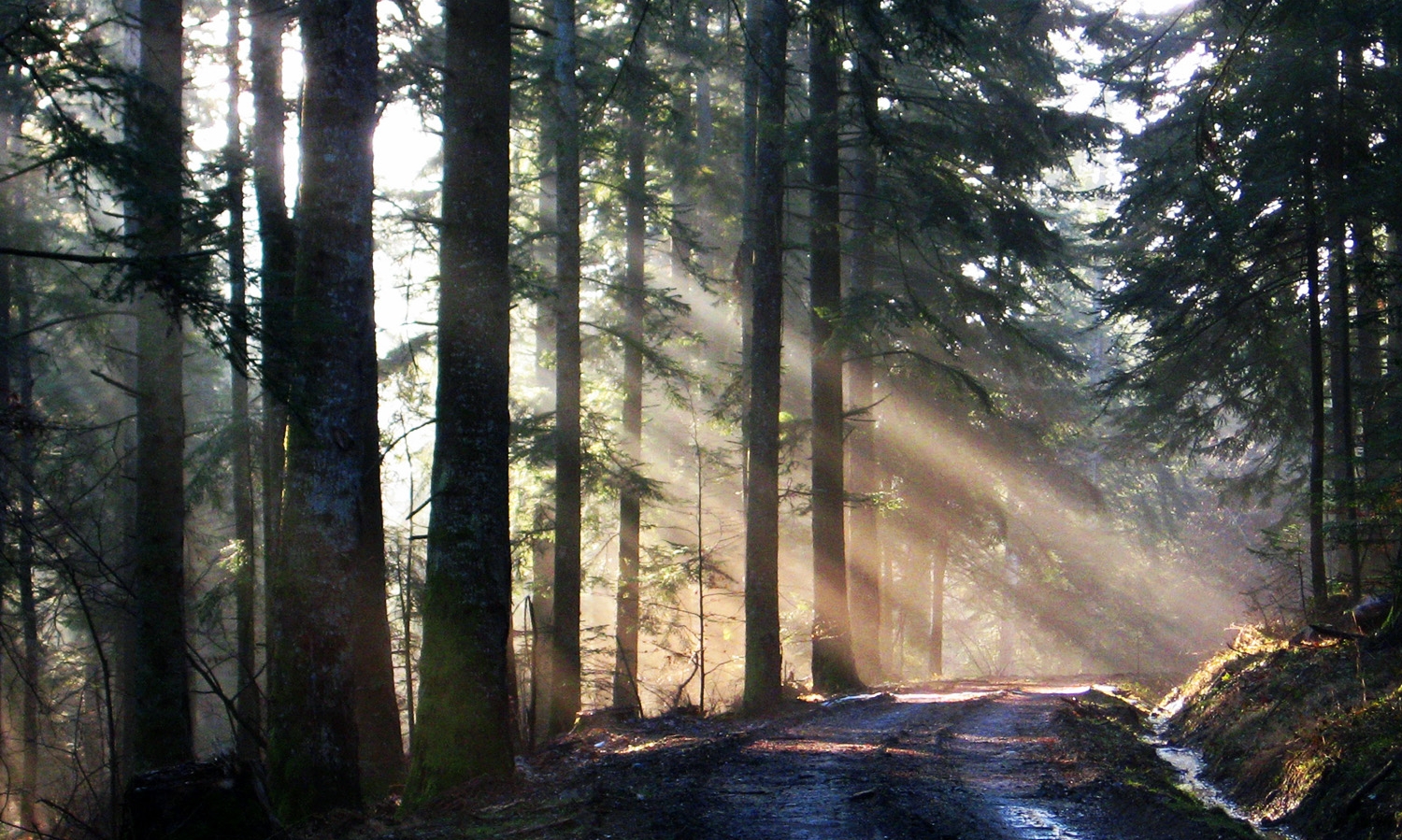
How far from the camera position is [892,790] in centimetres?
716

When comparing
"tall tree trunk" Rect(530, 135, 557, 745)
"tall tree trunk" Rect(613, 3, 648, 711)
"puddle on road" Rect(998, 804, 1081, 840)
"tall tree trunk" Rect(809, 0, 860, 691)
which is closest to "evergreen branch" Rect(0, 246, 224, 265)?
"puddle on road" Rect(998, 804, 1081, 840)

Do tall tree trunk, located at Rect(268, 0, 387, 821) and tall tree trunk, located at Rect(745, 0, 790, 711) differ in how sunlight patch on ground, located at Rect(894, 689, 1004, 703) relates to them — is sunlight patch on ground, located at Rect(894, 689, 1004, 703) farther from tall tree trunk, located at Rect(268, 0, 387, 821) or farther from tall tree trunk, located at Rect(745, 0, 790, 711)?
tall tree trunk, located at Rect(268, 0, 387, 821)

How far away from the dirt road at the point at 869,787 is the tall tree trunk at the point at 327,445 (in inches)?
63.2

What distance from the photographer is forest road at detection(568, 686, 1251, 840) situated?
243 inches

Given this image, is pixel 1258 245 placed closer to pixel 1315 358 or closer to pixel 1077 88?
pixel 1315 358

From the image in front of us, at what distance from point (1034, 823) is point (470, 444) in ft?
15.8

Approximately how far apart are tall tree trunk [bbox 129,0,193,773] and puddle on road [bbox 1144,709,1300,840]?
32.8 ft

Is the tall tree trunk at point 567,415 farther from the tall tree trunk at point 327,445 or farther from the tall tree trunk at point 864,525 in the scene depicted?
the tall tree trunk at point 327,445

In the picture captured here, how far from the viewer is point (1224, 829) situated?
20.7ft

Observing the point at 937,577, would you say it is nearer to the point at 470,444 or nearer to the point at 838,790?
the point at 838,790

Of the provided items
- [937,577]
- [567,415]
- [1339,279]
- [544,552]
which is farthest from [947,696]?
[937,577]

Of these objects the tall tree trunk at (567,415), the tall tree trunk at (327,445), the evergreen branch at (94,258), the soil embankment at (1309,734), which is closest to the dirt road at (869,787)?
the soil embankment at (1309,734)

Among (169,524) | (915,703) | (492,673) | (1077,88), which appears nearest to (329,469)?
(492,673)

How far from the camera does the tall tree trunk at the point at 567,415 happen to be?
15.2 metres
